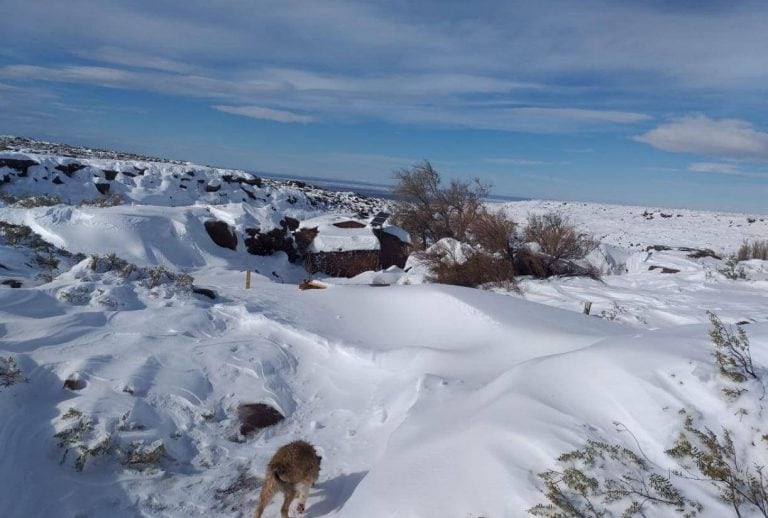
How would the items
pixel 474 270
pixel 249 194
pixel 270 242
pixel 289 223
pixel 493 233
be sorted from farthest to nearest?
pixel 249 194 → pixel 289 223 → pixel 270 242 → pixel 493 233 → pixel 474 270

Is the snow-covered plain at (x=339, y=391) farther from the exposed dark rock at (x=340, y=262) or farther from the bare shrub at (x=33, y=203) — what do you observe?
the exposed dark rock at (x=340, y=262)

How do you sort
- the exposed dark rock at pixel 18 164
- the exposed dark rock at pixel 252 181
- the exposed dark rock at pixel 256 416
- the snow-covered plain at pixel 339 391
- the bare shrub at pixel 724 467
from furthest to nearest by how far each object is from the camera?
the exposed dark rock at pixel 252 181 < the exposed dark rock at pixel 18 164 < the exposed dark rock at pixel 256 416 < the snow-covered plain at pixel 339 391 < the bare shrub at pixel 724 467

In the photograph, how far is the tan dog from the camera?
358 cm

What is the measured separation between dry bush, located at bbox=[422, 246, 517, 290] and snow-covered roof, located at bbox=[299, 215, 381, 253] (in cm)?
489

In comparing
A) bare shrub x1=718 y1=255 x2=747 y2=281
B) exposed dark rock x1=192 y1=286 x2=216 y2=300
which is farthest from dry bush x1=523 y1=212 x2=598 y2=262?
exposed dark rock x1=192 y1=286 x2=216 y2=300

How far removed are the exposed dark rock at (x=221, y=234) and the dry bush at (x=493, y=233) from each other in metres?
9.44

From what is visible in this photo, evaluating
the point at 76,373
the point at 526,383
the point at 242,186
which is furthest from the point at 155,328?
the point at 242,186

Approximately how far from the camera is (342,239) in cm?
2114

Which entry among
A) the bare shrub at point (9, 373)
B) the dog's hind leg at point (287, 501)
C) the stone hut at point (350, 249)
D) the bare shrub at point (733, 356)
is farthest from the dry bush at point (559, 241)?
the bare shrub at point (9, 373)

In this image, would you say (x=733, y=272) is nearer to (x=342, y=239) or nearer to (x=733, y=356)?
(x=733, y=356)

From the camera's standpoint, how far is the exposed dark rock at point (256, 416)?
16.3 ft

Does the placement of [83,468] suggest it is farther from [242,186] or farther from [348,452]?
[242,186]

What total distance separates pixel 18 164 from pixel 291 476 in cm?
2789

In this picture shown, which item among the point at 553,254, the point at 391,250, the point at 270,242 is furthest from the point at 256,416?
the point at 270,242
